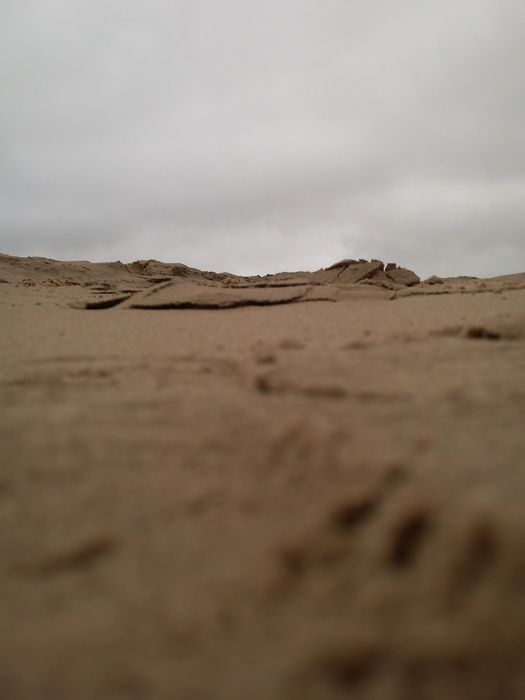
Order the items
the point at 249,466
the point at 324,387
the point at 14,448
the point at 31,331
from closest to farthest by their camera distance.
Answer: the point at 249,466, the point at 14,448, the point at 324,387, the point at 31,331

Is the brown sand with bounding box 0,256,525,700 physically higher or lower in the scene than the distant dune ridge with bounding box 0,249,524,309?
lower

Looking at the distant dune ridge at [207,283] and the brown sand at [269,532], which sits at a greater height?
the distant dune ridge at [207,283]

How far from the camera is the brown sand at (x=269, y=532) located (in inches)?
29.0

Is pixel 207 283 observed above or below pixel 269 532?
above

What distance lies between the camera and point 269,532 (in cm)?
97

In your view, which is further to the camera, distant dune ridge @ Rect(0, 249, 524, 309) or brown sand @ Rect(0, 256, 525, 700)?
distant dune ridge @ Rect(0, 249, 524, 309)

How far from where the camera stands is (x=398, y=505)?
0.97 metres

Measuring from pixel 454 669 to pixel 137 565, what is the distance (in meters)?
0.59

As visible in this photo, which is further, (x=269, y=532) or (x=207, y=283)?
(x=207, y=283)

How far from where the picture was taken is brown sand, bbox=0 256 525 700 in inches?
29.0

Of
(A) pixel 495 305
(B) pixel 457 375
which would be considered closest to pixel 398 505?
(B) pixel 457 375

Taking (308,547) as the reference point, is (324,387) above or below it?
above

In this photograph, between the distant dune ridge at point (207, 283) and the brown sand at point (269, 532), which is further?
the distant dune ridge at point (207, 283)

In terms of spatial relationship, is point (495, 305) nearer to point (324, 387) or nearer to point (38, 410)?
point (324, 387)
